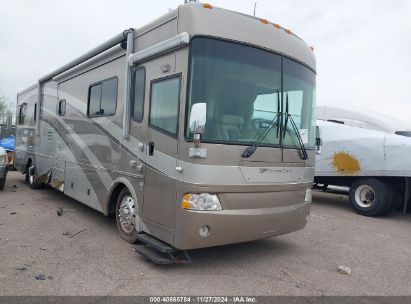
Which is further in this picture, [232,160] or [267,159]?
[267,159]

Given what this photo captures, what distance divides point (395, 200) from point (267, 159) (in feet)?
18.6

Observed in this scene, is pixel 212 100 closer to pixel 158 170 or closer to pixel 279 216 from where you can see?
pixel 158 170

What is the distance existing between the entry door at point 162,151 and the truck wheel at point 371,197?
6.04 metres

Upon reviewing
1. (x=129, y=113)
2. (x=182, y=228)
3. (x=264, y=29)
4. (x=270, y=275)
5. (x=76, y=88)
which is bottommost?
(x=270, y=275)

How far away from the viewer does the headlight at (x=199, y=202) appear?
411 centimetres

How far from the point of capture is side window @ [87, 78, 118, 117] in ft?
19.1

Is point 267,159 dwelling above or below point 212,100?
below

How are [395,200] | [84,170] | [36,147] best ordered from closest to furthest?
[84,170] < [395,200] < [36,147]

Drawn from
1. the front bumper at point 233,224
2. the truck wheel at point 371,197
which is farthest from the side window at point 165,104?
the truck wheel at point 371,197

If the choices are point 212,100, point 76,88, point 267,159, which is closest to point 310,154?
point 267,159

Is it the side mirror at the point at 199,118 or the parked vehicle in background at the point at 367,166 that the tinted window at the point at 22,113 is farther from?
the side mirror at the point at 199,118

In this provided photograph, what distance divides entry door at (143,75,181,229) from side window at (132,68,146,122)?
0.80ft

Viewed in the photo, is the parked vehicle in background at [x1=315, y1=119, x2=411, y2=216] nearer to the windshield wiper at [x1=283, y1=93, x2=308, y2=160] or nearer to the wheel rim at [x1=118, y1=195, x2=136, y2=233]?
the windshield wiper at [x1=283, y1=93, x2=308, y2=160]

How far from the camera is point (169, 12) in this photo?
4652 millimetres
